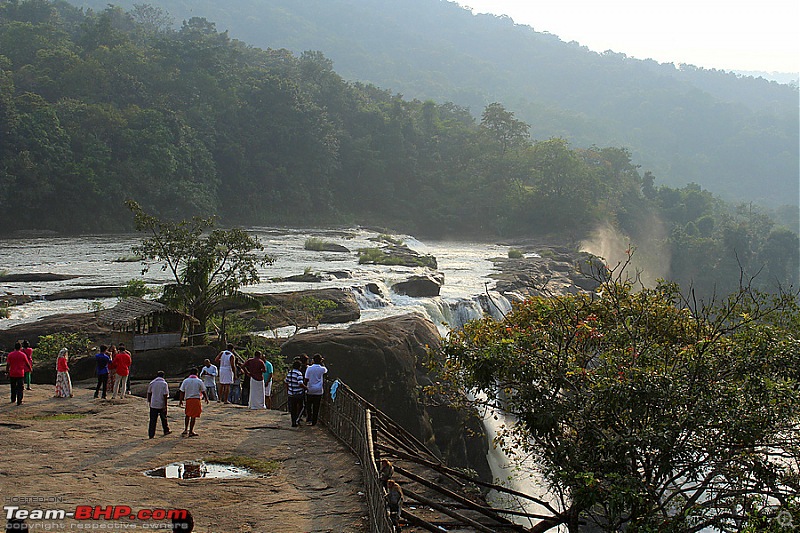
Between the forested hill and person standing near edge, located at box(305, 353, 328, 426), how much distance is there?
124m

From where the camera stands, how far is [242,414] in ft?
42.2

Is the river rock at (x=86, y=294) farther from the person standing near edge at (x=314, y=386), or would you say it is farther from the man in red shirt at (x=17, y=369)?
the person standing near edge at (x=314, y=386)

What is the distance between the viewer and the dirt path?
786 centimetres

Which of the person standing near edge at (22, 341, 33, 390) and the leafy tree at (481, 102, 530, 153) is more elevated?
the leafy tree at (481, 102, 530, 153)

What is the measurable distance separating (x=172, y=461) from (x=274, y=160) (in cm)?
5183

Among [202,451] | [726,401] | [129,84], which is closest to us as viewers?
[726,401]

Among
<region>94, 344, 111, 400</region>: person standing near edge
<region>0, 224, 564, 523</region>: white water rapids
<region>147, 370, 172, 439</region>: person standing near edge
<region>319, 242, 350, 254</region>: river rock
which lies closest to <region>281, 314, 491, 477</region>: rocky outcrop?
<region>0, 224, 564, 523</region>: white water rapids

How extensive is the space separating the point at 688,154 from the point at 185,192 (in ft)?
355

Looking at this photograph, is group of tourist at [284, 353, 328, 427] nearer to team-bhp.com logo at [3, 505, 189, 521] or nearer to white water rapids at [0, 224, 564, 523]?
team-bhp.com logo at [3, 505, 189, 521]

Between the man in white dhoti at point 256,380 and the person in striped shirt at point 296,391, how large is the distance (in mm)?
1787

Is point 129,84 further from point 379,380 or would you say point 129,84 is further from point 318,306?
point 379,380

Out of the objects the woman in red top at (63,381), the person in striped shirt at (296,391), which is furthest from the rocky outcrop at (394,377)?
the woman in red top at (63,381)

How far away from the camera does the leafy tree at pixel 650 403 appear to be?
25.3 ft

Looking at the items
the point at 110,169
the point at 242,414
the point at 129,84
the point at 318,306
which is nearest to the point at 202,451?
the point at 242,414
